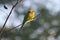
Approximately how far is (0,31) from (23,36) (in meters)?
13.9

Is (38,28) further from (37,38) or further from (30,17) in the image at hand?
(30,17)

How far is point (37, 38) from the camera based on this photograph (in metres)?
17.7

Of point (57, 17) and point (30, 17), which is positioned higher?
point (57, 17)

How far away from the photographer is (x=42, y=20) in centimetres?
1864

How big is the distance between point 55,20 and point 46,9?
1.58m

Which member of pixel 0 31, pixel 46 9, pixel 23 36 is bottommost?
pixel 0 31

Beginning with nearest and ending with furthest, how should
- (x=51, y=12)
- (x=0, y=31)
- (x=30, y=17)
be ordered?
(x=0, y=31)
(x=30, y=17)
(x=51, y=12)

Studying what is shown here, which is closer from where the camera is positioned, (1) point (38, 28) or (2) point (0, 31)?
(2) point (0, 31)

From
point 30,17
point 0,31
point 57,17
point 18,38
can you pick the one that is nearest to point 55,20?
point 57,17

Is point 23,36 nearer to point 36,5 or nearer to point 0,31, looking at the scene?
point 36,5

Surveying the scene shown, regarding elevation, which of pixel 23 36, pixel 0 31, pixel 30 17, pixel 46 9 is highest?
pixel 46 9

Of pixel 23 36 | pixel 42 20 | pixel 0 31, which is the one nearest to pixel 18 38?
pixel 23 36

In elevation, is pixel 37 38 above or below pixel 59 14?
below


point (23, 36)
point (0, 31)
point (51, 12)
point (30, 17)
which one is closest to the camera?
point (0, 31)
